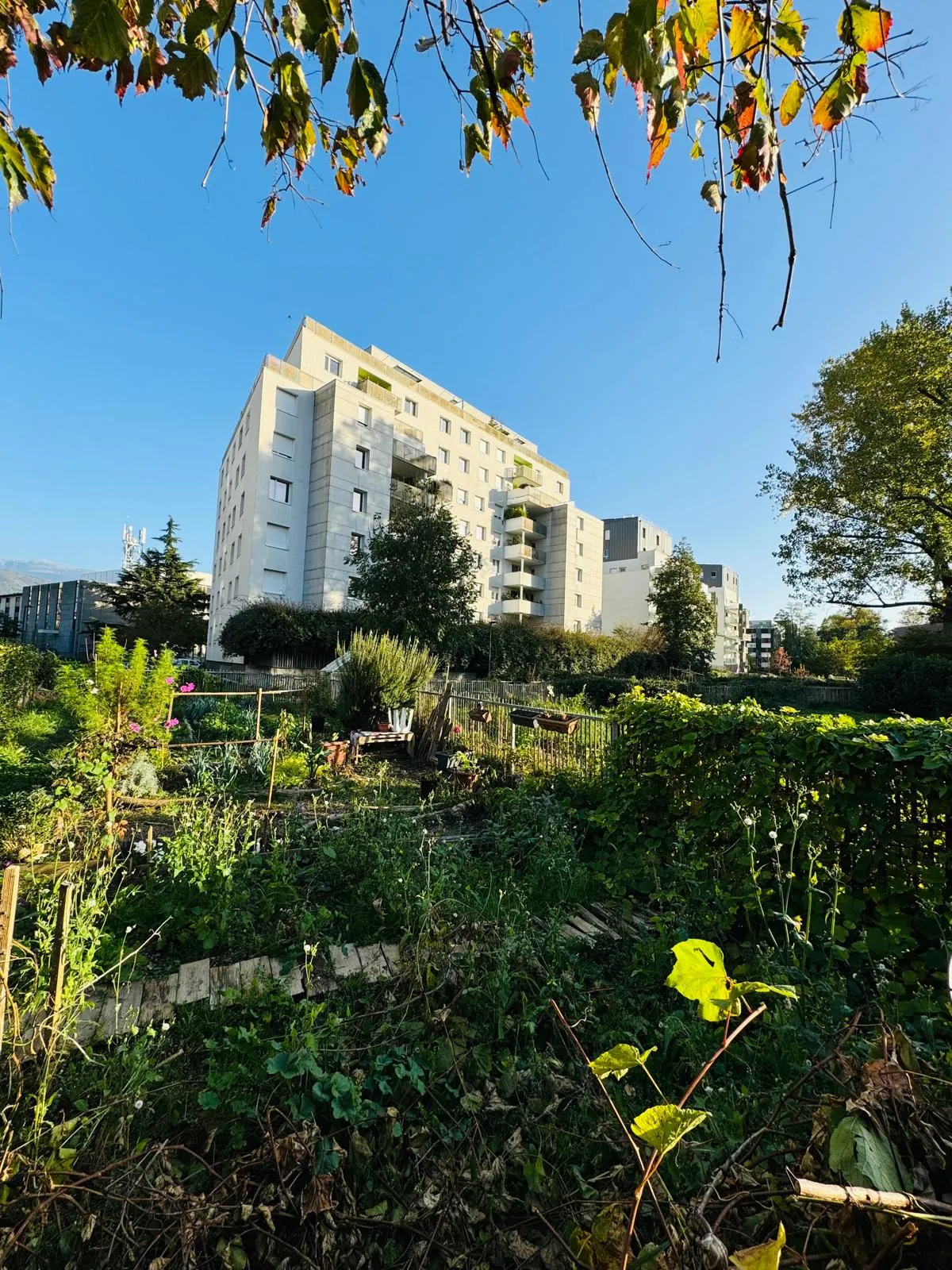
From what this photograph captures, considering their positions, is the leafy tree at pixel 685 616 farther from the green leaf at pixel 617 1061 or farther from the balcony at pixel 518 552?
the green leaf at pixel 617 1061

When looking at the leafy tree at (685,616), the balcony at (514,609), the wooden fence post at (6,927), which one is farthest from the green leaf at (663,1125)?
the balcony at (514,609)

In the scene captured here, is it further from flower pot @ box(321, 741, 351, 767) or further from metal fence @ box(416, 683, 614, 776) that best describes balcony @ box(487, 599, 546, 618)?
flower pot @ box(321, 741, 351, 767)

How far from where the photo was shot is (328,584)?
24547mm

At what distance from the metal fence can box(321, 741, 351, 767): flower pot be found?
1884mm

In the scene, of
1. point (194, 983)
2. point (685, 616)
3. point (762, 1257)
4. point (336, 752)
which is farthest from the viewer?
point (685, 616)

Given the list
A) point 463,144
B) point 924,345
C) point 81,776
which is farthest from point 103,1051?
point 924,345

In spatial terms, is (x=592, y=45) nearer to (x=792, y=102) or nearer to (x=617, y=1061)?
(x=792, y=102)

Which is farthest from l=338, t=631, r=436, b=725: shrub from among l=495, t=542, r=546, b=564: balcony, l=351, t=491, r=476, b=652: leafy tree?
l=495, t=542, r=546, b=564: balcony

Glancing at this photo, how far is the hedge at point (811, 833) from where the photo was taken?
8.60ft

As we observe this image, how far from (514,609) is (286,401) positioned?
723 inches

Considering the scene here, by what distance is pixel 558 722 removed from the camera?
20.6 ft

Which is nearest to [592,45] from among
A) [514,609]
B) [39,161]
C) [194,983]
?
[39,161]

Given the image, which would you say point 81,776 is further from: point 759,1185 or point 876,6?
point 876,6

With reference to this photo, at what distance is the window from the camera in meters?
24.6
